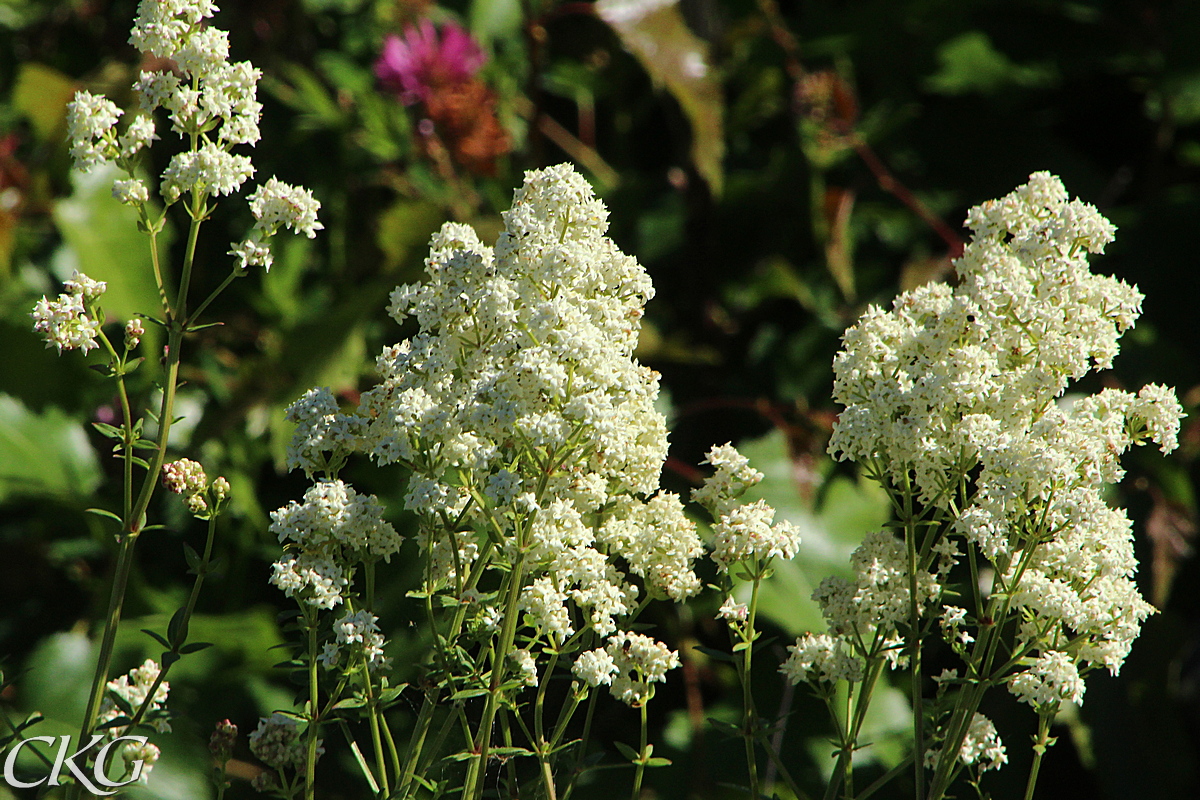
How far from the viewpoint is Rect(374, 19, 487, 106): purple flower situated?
1.09m

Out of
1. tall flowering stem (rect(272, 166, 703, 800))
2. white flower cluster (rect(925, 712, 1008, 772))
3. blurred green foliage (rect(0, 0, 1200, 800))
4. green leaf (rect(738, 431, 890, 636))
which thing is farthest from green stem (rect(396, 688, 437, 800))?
green leaf (rect(738, 431, 890, 636))

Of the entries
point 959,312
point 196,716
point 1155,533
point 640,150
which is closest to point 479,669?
point 959,312

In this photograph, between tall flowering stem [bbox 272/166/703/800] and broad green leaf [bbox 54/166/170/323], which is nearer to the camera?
tall flowering stem [bbox 272/166/703/800]

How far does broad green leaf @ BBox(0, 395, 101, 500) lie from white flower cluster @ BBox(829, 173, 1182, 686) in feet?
2.89

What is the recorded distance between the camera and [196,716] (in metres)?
0.87

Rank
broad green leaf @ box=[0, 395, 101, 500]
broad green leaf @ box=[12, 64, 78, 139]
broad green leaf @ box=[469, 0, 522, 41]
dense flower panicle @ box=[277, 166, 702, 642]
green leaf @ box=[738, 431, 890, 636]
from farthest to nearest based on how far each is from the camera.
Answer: broad green leaf @ box=[469, 0, 522, 41] → broad green leaf @ box=[12, 64, 78, 139] → broad green leaf @ box=[0, 395, 101, 500] → green leaf @ box=[738, 431, 890, 636] → dense flower panicle @ box=[277, 166, 702, 642]

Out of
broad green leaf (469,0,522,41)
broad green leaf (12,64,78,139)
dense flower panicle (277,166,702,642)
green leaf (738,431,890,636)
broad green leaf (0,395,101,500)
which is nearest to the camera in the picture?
dense flower panicle (277,166,702,642)

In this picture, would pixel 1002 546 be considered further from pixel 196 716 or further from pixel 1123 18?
pixel 1123 18

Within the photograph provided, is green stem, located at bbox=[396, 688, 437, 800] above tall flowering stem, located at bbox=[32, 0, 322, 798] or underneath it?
underneath

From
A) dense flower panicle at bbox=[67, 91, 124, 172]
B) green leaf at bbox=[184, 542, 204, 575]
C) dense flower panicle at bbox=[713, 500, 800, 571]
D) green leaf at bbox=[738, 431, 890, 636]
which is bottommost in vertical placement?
green leaf at bbox=[184, 542, 204, 575]

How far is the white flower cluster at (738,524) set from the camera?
0.39 metres

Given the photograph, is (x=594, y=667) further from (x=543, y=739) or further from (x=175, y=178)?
(x=175, y=178)

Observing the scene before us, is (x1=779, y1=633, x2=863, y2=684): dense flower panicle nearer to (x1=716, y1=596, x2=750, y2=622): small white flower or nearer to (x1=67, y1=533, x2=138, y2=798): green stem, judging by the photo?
(x1=716, y1=596, x2=750, y2=622): small white flower

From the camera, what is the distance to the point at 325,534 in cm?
38
